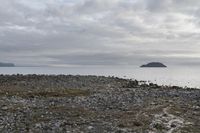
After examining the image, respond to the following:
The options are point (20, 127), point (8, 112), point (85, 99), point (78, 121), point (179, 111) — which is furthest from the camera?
point (85, 99)

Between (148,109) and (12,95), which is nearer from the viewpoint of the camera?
(148,109)

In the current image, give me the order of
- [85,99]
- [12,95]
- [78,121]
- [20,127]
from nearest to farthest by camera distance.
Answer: [20,127] → [78,121] → [85,99] → [12,95]

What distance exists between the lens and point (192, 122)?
28328 millimetres

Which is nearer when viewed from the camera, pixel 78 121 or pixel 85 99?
pixel 78 121

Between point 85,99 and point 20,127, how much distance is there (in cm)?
1337

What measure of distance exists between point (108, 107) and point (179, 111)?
230 inches

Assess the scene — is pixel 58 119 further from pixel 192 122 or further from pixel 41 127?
pixel 192 122

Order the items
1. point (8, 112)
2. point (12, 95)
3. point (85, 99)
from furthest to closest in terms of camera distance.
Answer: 1. point (12, 95)
2. point (85, 99)
3. point (8, 112)

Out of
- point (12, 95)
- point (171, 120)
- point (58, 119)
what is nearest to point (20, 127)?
point (58, 119)

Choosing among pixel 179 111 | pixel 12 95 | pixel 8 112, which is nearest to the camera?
pixel 8 112

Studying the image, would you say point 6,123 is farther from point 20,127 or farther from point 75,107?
point 75,107

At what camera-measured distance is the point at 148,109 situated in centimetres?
3331

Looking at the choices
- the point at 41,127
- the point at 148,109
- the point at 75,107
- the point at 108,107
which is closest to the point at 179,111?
the point at 148,109

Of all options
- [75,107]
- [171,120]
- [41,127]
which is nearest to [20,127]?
[41,127]
